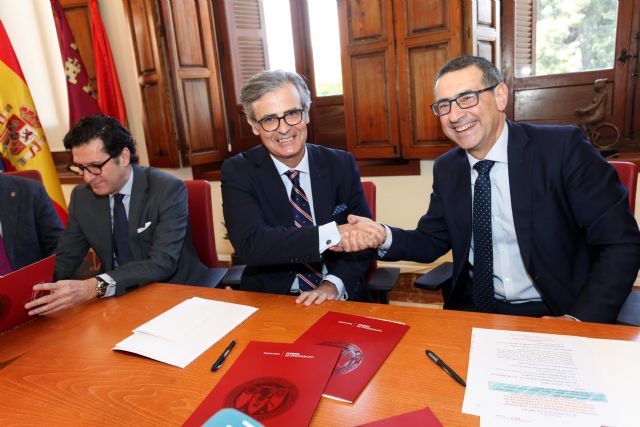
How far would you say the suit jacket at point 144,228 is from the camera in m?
1.92

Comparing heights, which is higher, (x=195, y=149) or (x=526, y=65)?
(x=526, y=65)

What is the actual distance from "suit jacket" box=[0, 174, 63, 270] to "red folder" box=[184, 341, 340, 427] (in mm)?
1714

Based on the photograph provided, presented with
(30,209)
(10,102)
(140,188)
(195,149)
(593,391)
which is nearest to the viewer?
(593,391)

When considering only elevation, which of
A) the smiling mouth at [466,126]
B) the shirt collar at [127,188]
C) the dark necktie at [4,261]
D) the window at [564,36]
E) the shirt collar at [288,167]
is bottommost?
the dark necktie at [4,261]

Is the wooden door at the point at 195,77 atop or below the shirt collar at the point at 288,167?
atop

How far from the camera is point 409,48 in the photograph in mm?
3074

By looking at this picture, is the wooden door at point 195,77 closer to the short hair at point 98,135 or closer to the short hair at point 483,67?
the short hair at point 98,135

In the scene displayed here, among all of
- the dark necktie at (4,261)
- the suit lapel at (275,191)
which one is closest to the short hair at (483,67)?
the suit lapel at (275,191)

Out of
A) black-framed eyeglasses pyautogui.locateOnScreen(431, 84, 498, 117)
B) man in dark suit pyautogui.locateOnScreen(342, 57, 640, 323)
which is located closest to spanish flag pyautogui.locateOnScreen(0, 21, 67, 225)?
man in dark suit pyautogui.locateOnScreen(342, 57, 640, 323)

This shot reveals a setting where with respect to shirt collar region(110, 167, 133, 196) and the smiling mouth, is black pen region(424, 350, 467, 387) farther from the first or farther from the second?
shirt collar region(110, 167, 133, 196)

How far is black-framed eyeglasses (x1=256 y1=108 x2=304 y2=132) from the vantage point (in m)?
1.66

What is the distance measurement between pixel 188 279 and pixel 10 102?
113 inches

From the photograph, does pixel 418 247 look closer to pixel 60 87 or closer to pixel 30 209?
pixel 30 209

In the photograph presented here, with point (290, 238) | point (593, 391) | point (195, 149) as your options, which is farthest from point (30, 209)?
point (593, 391)
